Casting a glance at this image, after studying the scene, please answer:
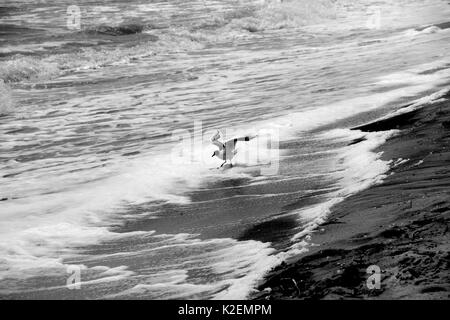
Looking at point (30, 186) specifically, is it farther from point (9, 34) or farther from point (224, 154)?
point (9, 34)

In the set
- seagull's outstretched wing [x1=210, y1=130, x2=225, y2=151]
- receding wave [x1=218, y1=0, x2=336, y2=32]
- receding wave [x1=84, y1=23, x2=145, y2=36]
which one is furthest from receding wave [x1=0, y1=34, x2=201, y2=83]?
seagull's outstretched wing [x1=210, y1=130, x2=225, y2=151]

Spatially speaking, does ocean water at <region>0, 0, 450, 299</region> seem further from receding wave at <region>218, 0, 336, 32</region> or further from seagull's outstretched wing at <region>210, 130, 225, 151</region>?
receding wave at <region>218, 0, 336, 32</region>

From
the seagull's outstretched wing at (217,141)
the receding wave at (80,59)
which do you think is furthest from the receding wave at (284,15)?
the seagull's outstretched wing at (217,141)

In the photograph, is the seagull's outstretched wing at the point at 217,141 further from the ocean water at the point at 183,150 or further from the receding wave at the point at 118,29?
the receding wave at the point at 118,29

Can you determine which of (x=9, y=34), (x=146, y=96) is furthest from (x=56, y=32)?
(x=146, y=96)

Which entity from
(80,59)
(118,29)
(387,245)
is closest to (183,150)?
(387,245)
